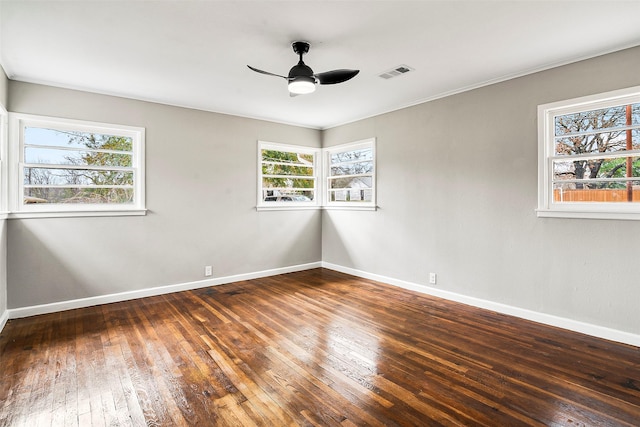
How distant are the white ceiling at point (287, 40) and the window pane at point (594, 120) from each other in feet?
1.73

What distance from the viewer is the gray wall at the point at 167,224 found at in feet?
12.6

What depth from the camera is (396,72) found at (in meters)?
3.61

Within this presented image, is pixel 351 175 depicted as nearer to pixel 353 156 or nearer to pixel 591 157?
pixel 353 156

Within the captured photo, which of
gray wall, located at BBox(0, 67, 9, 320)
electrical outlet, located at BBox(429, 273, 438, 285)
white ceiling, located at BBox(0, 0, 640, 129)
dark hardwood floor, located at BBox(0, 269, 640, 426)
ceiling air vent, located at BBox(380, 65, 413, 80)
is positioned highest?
ceiling air vent, located at BBox(380, 65, 413, 80)

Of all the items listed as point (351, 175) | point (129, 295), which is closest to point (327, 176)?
point (351, 175)

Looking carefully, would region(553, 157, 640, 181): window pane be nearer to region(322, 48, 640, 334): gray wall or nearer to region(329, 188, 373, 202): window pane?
region(322, 48, 640, 334): gray wall

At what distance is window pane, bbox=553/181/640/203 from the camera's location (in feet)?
10.0

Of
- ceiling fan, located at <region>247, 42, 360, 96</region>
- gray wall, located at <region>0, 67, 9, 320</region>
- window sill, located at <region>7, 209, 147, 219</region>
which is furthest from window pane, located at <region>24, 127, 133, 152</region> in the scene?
ceiling fan, located at <region>247, 42, 360, 96</region>

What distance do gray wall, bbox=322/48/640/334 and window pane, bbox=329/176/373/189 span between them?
324 mm

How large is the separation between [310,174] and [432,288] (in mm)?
3033

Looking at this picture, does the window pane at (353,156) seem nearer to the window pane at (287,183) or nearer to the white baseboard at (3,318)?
the window pane at (287,183)

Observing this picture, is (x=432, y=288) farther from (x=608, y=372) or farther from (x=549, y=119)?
(x=549, y=119)

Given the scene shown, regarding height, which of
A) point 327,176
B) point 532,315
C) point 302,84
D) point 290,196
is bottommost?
point 532,315

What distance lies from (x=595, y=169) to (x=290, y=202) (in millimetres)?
4215
